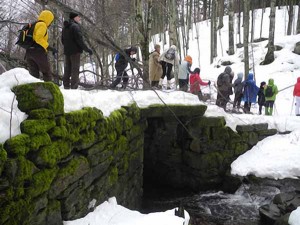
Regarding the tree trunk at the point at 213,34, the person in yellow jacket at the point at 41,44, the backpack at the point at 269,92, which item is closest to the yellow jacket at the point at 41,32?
the person in yellow jacket at the point at 41,44

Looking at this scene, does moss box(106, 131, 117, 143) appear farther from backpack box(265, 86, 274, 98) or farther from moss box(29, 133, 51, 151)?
backpack box(265, 86, 274, 98)

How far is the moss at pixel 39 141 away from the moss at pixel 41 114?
0.59ft

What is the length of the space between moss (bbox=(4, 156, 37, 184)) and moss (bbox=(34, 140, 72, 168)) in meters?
0.16

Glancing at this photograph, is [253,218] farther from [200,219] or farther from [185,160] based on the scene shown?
[185,160]

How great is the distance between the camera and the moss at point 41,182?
3007 mm

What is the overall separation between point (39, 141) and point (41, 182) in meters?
0.39

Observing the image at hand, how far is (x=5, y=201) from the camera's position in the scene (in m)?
2.64

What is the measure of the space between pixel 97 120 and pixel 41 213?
1848 millimetres

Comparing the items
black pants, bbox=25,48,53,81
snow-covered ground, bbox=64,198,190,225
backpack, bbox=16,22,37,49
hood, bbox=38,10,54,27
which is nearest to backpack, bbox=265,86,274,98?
snow-covered ground, bbox=64,198,190,225

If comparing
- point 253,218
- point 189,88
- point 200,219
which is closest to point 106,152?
point 200,219

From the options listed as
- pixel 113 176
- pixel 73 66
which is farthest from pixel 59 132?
pixel 73 66

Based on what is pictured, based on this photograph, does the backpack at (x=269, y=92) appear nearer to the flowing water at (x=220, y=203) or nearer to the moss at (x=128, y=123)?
the flowing water at (x=220, y=203)

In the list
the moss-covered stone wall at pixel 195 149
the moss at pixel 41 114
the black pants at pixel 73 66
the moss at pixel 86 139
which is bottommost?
the moss-covered stone wall at pixel 195 149

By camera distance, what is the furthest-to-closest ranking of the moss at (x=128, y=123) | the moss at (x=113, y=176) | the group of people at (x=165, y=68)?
1. the group of people at (x=165, y=68)
2. the moss at (x=128, y=123)
3. the moss at (x=113, y=176)
